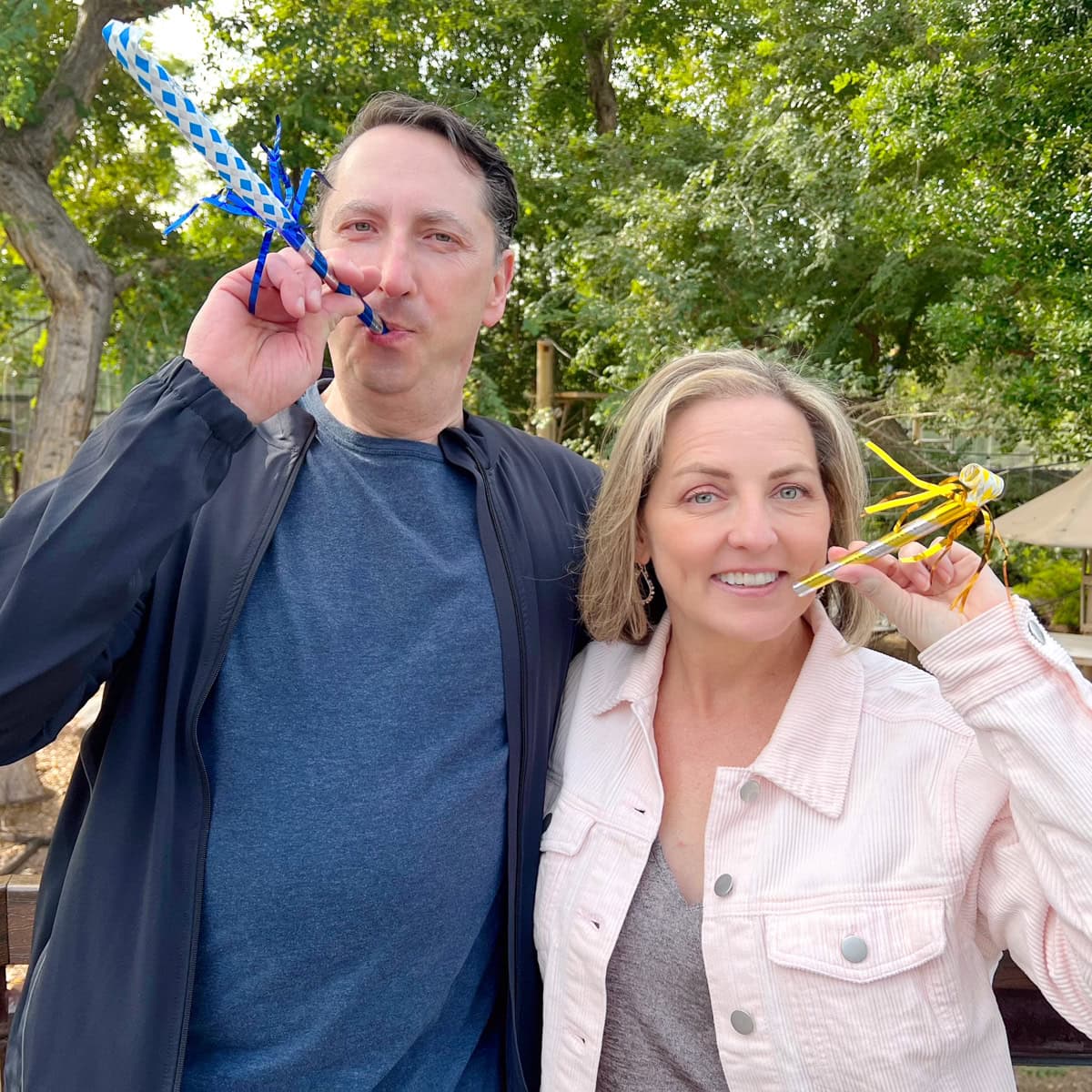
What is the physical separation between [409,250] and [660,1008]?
130cm

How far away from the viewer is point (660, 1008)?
4.81 feet

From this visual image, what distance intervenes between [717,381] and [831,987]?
96 cm

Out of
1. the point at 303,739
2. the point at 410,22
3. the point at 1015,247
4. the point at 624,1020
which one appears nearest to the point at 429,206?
the point at 303,739

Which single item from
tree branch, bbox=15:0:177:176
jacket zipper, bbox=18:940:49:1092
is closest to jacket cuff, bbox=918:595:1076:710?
jacket zipper, bbox=18:940:49:1092

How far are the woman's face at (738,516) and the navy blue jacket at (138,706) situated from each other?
311 millimetres

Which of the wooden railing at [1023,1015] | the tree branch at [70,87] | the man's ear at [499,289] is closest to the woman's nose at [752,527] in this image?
the man's ear at [499,289]

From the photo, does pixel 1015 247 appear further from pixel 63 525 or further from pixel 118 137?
pixel 118 137

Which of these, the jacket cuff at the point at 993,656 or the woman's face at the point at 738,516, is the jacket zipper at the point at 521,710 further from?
the jacket cuff at the point at 993,656

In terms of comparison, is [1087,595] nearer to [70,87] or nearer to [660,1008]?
[660,1008]

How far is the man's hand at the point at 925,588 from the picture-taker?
130cm

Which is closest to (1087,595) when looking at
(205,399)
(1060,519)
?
(1060,519)

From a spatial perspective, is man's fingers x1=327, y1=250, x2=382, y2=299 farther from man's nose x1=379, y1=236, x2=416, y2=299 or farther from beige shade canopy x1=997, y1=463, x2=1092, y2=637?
beige shade canopy x1=997, y1=463, x2=1092, y2=637

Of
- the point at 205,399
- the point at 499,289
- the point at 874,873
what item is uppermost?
the point at 499,289

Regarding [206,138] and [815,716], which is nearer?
[206,138]
